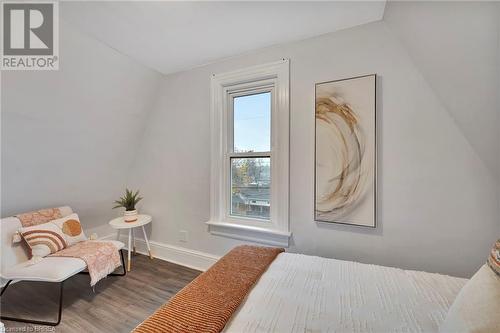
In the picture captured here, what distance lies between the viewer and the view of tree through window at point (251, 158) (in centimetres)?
216

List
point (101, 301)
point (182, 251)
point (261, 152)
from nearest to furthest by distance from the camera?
point (101, 301), point (261, 152), point (182, 251)

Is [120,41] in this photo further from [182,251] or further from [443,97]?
[443,97]

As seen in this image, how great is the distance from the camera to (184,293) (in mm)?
1068

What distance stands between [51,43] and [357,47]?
96.4 inches

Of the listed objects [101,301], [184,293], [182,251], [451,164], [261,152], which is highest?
[261,152]

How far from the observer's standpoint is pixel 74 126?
211cm

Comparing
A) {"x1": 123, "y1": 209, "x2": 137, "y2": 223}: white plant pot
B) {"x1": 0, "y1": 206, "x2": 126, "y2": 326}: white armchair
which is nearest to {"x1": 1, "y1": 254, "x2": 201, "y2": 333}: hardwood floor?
{"x1": 0, "y1": 206, "x2": 126, "y2": 326}: white armchair

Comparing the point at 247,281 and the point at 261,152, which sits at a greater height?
the point at 261,152

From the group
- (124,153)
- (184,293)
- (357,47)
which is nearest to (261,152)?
(357,47)

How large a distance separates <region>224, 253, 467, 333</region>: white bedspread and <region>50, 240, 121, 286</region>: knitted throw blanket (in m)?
1.56

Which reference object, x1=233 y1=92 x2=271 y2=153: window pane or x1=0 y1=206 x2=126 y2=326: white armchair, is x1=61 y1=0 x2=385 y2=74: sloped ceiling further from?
x1=0 y1=206 x2=126 y2=326: white armchair

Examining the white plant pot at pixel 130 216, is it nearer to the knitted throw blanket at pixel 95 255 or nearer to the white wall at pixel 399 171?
the knitted throw blanket at pixel 95 255

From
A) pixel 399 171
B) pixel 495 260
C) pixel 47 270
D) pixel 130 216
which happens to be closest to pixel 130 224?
pixel 130 216

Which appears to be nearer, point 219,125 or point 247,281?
Answer: point 247,281
